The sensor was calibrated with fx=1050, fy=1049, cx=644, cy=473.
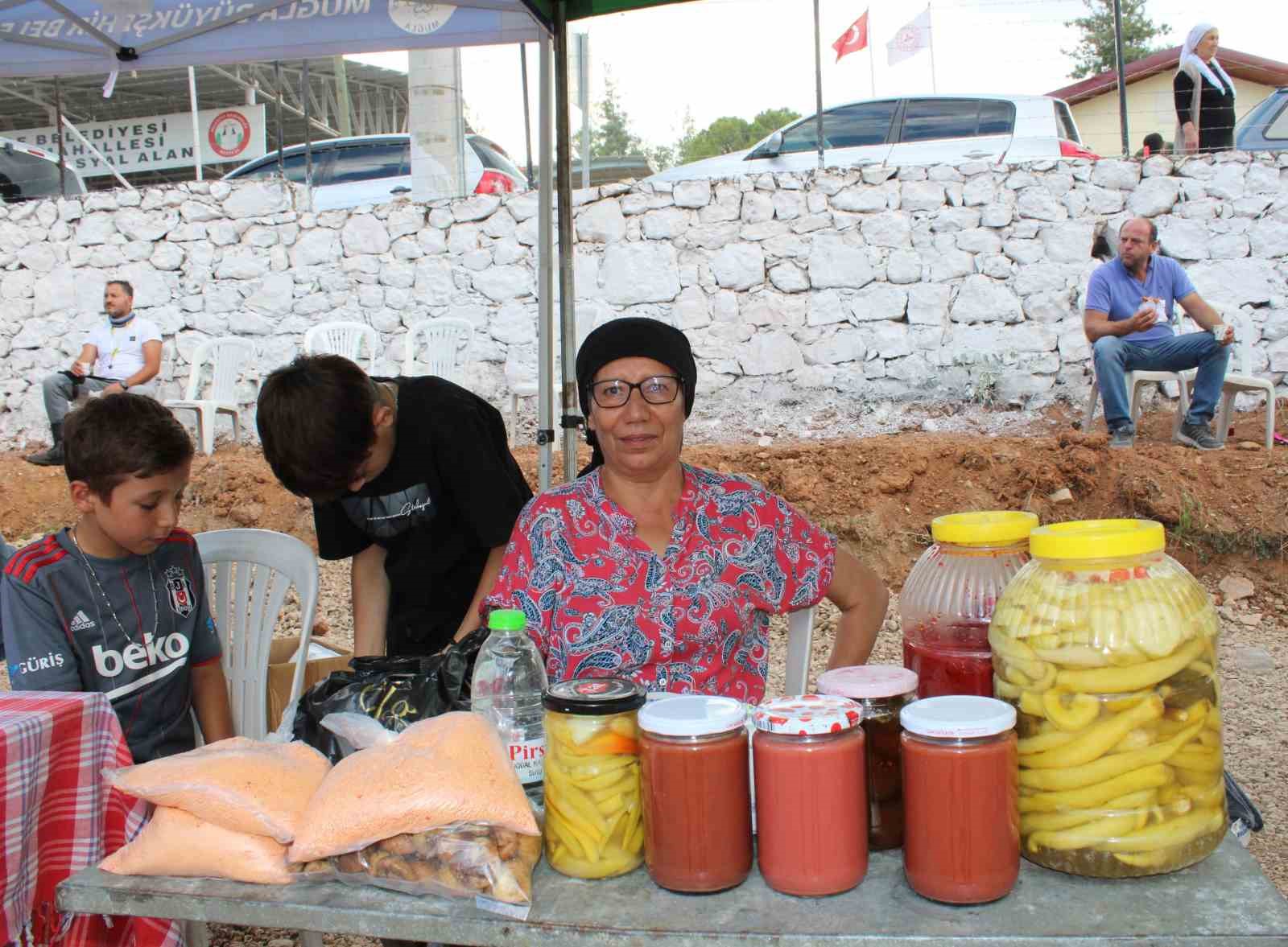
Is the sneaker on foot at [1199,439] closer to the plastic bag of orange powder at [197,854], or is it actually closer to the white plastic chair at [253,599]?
the white plastic chair at [253,599]

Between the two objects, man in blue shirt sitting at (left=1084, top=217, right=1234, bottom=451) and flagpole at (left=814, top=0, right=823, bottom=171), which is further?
flagpole at (left=814, top=0, right=823, bottom=171)

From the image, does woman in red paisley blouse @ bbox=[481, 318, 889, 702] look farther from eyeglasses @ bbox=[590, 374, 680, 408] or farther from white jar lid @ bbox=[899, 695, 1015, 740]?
white jar lid @ bbox=[899, 695, 1015, 740]

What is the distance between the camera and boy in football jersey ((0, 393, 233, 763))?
2088 millimetres

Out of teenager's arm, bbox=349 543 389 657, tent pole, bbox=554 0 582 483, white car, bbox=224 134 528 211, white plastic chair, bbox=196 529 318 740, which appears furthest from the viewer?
white car, bbox=224 134 528 211

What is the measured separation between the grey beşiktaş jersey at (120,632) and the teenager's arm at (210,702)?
0.8 inches

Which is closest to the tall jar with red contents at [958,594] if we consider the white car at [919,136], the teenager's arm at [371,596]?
the teenager's arm at [371,596]

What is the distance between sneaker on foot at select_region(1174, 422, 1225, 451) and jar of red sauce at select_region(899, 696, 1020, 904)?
6506mm

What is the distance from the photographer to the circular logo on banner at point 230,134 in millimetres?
12688

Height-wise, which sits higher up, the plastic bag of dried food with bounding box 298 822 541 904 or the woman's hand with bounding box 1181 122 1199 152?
the woman's hand with bounding box 1181 122 1199 152

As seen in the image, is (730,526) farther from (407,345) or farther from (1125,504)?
(407,345)

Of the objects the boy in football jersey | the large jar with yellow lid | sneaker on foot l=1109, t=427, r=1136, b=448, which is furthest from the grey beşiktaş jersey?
sneaker on foot l=1109, t=427, r=1136, b=448

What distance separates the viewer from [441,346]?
9195mm

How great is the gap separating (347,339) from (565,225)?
6692mm

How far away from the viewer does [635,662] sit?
6.48 ft
